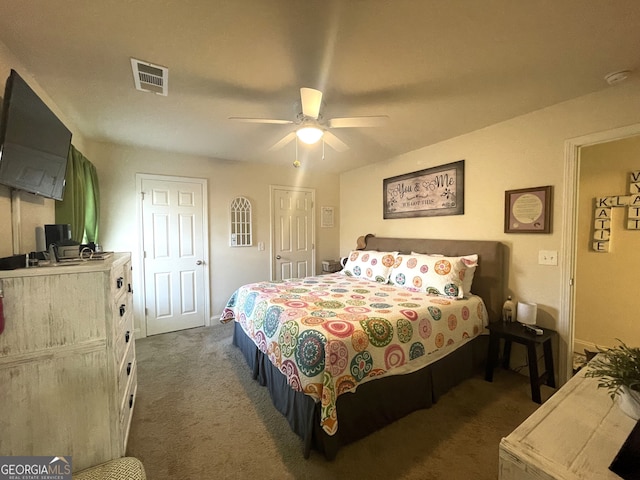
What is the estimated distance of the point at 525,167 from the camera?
2.49 metres

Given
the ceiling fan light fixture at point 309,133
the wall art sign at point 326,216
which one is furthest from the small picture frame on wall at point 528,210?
the wall art sign at point 326,216

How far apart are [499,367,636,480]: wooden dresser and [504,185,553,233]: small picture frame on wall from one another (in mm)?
1809

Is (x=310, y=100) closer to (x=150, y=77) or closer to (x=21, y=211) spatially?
(x=150, y=77)

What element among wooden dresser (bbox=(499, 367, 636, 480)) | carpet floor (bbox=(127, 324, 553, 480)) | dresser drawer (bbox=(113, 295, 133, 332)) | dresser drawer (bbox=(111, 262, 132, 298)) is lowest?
carpet floor (bbox=(127, 324, 553, 480))

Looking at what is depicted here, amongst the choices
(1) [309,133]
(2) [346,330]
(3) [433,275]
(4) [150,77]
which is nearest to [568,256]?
(3) [433,275]

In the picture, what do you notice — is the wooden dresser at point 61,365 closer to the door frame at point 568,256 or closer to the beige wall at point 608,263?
the door frame at point 568,256

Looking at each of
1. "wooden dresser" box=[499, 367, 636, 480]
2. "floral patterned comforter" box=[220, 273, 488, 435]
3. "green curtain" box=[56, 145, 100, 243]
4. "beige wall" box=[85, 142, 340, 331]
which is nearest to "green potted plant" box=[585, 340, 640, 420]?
"wooden dresser" box=[499, 367, 636, 480]

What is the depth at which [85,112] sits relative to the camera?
2338mm

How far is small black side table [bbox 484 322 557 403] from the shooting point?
6.86 feet

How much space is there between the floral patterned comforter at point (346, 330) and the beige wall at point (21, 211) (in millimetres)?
1623

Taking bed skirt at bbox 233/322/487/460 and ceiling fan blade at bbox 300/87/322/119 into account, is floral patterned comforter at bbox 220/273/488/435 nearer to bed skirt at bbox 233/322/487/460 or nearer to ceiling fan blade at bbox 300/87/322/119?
bed skirt at bbox 233/322/487/460

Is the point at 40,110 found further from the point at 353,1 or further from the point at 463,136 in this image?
the point at 463,136

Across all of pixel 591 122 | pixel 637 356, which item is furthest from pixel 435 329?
pixel 591 122

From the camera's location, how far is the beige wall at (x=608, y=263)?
2.66 m
